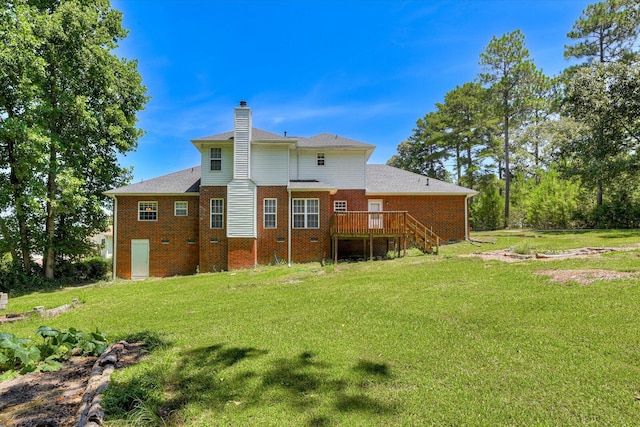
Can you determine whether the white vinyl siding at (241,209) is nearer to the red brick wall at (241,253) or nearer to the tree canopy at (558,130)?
Result: the red brick wall at (241,253)

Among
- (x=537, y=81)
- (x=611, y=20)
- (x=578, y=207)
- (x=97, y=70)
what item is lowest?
(x=578, y=207)

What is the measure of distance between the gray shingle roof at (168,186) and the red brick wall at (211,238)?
1.02m

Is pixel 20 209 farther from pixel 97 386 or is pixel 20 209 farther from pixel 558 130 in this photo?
pixel 558 130

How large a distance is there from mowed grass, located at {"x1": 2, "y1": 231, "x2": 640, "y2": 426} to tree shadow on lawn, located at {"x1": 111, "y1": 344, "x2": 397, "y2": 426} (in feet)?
0.06

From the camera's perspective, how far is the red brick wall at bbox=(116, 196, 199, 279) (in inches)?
643

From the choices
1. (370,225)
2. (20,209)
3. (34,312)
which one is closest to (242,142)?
(370,225)

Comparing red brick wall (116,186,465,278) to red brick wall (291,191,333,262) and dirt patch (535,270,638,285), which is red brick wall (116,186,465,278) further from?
dirt patch (535,270,638,285)

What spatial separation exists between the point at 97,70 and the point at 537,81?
31625 millimetres

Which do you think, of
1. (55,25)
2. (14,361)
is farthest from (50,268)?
(14,361)

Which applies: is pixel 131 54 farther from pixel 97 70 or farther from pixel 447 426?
pixel 447 426

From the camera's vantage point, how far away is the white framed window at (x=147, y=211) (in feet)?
54.3

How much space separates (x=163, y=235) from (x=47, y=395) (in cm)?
1399

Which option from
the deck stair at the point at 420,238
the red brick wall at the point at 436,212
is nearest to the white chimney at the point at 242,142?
the red brick wall at the point at 436,212

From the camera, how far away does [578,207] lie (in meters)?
23.6
